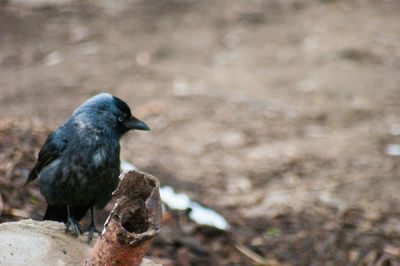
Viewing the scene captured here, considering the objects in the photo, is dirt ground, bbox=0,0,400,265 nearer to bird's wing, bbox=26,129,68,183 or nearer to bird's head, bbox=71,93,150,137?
bird's wing, bbox=26,129,68,183

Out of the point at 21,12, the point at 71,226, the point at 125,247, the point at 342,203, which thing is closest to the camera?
the point at 125,247

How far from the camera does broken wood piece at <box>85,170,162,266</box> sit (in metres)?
2.31

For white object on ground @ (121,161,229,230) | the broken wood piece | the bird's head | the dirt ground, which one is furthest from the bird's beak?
the broken wood piece

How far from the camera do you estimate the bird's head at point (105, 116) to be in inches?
156

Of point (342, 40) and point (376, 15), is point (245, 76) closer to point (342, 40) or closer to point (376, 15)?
point (342, 40)

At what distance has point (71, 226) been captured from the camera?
3.66 metres

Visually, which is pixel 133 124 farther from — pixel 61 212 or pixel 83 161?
pixel 61 212

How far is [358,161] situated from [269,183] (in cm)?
111

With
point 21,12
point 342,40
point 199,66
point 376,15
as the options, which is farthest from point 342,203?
point 21,12

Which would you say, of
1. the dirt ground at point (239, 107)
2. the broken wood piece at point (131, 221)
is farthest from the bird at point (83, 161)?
the broken wood piece at point (131, 221)

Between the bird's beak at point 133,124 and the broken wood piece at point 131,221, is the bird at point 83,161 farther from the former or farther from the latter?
the broken wood piece at point 131,221

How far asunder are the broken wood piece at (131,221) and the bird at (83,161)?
120 cm

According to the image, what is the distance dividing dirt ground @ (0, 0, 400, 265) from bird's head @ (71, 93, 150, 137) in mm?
1029

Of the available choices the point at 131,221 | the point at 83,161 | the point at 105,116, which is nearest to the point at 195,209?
the point at 105,116
